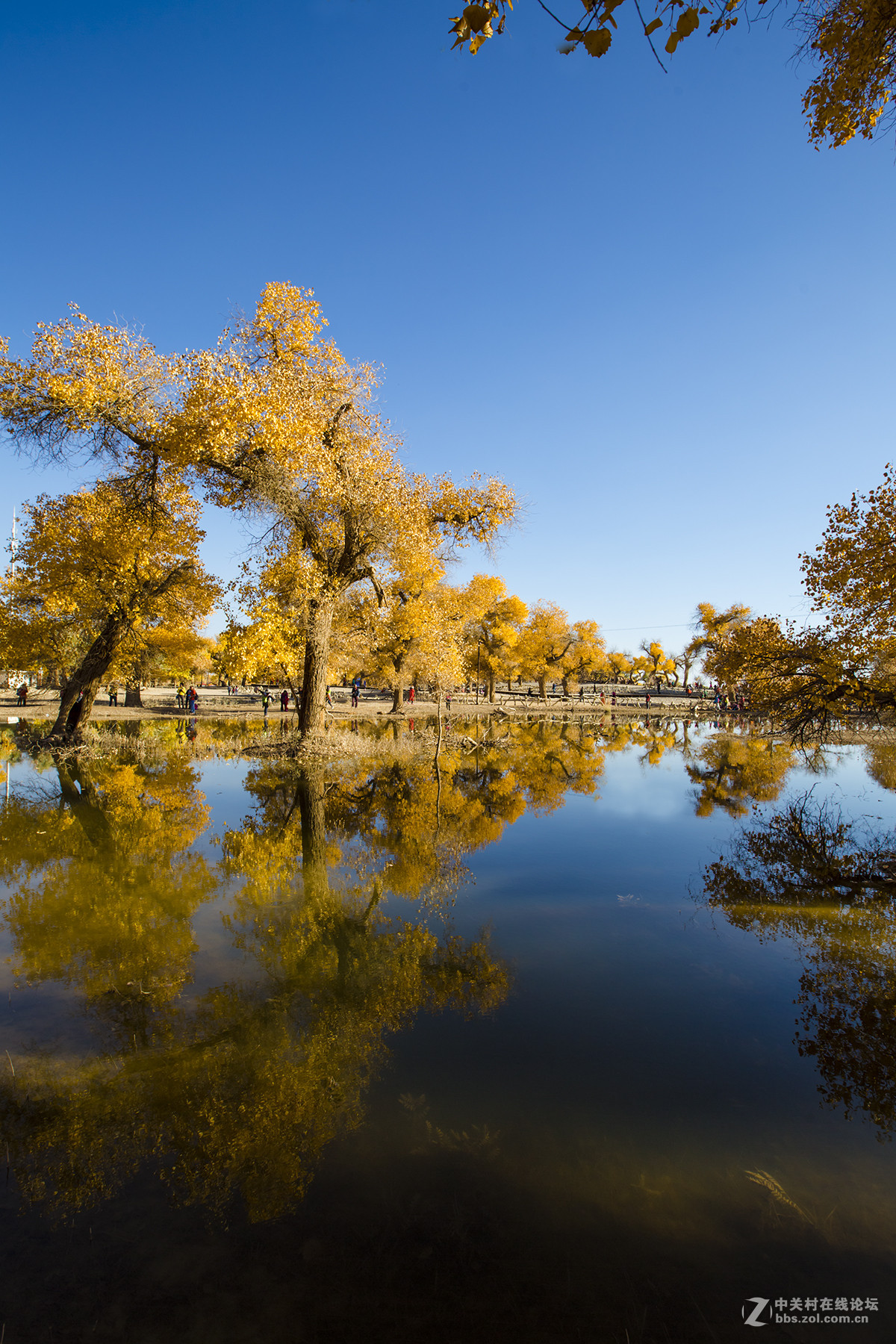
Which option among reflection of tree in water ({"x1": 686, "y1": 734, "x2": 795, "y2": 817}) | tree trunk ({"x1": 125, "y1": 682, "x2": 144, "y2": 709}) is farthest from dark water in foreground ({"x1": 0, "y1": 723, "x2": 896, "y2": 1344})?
tree trunk ({"x1": 125, "y1": 682, "x2": 144, "y2": 709})

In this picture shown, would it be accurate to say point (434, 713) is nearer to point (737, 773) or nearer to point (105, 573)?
point (737, 773)

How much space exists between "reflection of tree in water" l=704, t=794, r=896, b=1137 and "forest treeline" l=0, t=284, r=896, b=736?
285 centimetres

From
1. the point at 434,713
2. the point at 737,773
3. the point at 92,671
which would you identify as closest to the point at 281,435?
the point at 92,671

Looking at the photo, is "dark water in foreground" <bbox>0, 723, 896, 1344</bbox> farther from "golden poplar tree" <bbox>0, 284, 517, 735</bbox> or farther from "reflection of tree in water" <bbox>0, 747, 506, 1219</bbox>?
"golden poplar tree" <bbox>0, 284, 517, 735</bbox>

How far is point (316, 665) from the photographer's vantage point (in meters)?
19.8

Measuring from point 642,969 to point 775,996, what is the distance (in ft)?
3.79

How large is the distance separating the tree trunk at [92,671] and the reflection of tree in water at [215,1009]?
38.8 feet

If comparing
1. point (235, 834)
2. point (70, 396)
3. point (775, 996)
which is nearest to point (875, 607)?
point (775, 996)

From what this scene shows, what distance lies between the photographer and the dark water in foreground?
8.57 ft

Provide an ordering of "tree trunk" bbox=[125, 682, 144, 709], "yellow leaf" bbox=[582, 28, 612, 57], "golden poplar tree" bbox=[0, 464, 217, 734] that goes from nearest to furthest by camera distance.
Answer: "yellow leaf" bbox=[582, 28, 612, 57] < "golden poplar tree" bbox=[0, 464, 217, 734] < "tree trunk" bbox=[125, 682, 144, 709]

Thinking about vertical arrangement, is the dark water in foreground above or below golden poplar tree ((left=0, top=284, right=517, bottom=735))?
below

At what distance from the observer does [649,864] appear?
9.43 meters

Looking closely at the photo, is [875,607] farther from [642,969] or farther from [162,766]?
[162,766]

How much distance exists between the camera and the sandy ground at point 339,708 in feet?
128
